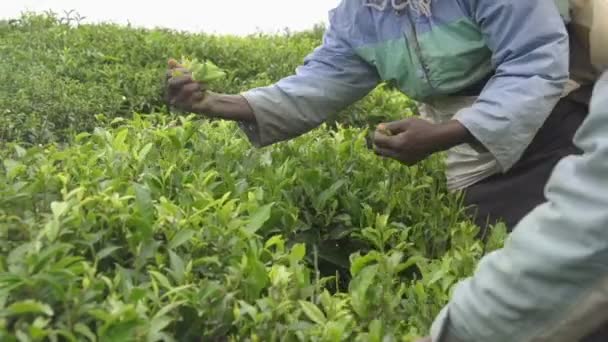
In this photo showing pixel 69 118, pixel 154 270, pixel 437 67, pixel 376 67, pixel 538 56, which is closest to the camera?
pixel 154 270

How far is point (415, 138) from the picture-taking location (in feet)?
8.40

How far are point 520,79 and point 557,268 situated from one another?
1280 mm

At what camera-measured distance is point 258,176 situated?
265cm

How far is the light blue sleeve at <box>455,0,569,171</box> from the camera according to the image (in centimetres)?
259

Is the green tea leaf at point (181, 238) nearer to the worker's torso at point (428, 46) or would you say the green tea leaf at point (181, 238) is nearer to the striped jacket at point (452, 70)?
the striped jacket at point (452, 70)

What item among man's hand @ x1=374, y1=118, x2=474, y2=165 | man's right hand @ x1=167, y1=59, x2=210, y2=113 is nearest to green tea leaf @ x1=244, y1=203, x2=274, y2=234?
man's hand @ x1=374, y1=118, x2=474, y2=165

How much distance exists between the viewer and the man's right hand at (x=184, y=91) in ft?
9.59

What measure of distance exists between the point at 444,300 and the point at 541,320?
498 mm

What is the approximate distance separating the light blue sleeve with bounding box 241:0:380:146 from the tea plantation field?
0.06 metres

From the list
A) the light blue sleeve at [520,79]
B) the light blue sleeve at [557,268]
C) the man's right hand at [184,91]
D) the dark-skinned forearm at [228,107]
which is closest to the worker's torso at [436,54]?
the light blue sleeve at [520,79]

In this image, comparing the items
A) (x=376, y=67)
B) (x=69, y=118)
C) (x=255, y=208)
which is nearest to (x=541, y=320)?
(x=255, y=208)

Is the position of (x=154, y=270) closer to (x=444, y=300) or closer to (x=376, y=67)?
(x=444, y=300)

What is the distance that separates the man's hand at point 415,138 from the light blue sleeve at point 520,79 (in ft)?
0.13

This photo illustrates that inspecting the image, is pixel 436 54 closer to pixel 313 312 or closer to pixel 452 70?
pixel 452 70
